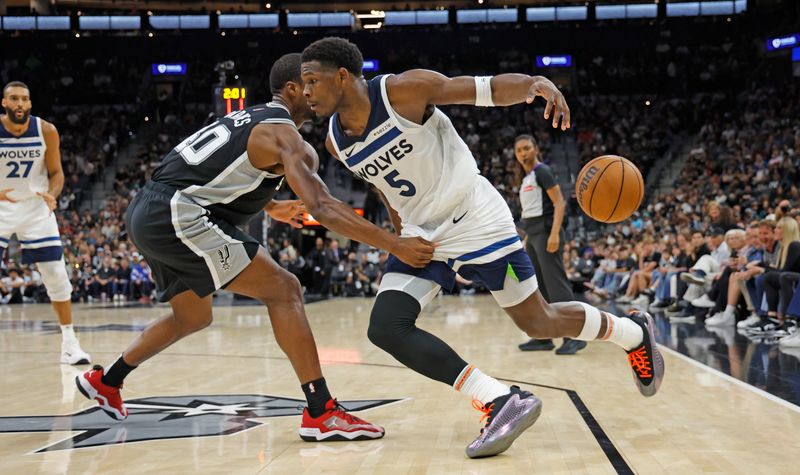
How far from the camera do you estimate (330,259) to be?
18453 mm

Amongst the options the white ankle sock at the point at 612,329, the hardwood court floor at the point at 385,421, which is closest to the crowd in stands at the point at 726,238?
the hardwood court floor at the point at 385,421

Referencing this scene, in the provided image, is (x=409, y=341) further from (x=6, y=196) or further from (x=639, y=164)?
(x=639, y=164)

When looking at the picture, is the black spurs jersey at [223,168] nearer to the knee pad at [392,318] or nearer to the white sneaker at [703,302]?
the knee pad at [392,318]

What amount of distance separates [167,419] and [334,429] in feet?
3.17

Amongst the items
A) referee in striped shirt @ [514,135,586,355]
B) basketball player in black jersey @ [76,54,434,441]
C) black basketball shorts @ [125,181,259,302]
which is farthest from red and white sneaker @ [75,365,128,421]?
referee in striped shirt @ [514,135,586,355]

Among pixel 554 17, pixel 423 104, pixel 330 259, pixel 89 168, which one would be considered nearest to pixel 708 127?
pixel 554 17

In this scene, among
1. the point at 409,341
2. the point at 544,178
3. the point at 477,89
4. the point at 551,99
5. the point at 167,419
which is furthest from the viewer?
the point at 544,178

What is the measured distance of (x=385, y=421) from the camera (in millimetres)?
3832

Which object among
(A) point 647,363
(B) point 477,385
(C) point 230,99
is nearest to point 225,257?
(B) point 477,385

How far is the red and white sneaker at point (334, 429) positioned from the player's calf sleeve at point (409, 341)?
360 millimetres

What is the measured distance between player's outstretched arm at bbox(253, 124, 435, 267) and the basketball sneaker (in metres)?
0.63

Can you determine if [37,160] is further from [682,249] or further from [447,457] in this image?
[682,249]

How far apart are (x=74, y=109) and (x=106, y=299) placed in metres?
13.2

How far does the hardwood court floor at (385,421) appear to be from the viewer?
2.99 metres
